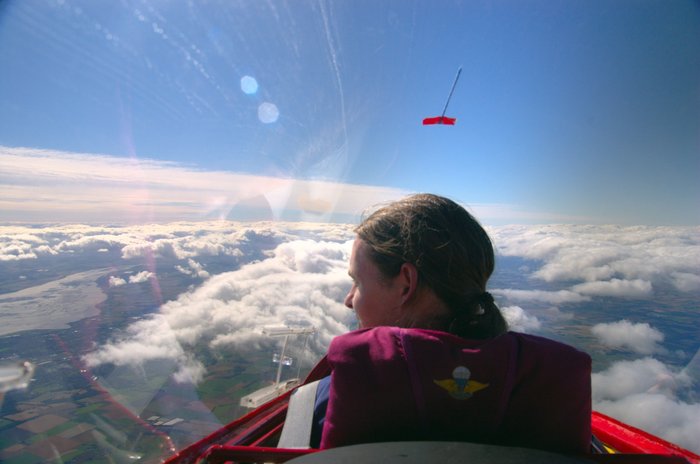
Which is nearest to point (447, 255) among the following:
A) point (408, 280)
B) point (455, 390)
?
point (408, 280)

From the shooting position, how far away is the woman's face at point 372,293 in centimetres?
121

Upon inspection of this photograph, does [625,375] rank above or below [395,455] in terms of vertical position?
below

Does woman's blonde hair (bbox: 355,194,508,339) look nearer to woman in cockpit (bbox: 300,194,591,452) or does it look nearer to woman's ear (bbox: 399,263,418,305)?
woman's ear (bbox: 399,263,418,305)

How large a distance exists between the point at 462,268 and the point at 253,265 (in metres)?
95.8

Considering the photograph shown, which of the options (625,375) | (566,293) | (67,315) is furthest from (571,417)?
(566,293)

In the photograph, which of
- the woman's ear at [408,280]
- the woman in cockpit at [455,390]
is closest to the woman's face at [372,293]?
the woman's ear at [408,280]

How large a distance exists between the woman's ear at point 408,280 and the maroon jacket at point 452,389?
1.08 ft

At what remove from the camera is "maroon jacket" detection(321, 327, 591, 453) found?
0.81 meters

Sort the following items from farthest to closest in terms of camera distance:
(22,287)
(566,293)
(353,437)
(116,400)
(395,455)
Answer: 1. (566,293)
2. (22,287)
3. (116,400)
4. (353,437)
5. (395,455)

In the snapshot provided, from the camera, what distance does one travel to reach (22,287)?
60.8 meters

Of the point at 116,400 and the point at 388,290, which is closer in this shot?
the point at 388,290

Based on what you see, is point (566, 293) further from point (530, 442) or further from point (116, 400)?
point (530, 442)

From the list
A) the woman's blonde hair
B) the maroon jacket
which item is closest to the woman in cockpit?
the maroon jacket

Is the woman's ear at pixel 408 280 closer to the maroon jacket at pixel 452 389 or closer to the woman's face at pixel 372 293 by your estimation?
the woman's face at pixel 372 293
